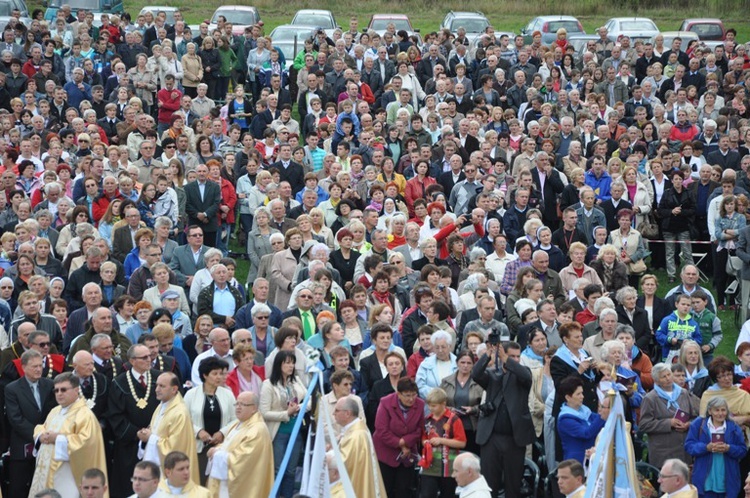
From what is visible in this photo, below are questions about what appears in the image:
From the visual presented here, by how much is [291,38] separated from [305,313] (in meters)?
17.8

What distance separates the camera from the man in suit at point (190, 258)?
1753cm

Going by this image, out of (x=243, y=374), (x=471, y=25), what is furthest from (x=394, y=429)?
(x=471, y=25)

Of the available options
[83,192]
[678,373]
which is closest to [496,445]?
[678,373]

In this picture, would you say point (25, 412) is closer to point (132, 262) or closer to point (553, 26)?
point (132, 262)

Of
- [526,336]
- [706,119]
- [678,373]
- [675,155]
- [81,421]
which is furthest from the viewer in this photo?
[706,119]

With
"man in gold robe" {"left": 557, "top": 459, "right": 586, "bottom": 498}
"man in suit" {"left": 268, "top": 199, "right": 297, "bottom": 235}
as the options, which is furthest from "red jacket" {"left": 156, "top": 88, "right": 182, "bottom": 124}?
"man in gold robe" {"left": 557, "top": 459, "right": 586, "bottom": 498}

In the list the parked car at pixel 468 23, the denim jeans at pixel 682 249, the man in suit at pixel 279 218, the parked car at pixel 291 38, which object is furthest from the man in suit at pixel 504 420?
the parked car at pixel 468 23

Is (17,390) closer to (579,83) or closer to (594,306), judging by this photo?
(594,306)

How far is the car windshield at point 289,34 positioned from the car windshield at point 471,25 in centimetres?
448

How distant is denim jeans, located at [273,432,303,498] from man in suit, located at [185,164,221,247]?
23.1 ft

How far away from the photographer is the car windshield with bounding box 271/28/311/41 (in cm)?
3203

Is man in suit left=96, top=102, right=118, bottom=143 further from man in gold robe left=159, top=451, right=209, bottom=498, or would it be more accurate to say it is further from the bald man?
man in gold robe left=159, top=451, right=209, bottom=498

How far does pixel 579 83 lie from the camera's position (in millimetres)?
26484

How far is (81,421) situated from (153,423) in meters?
0.66
